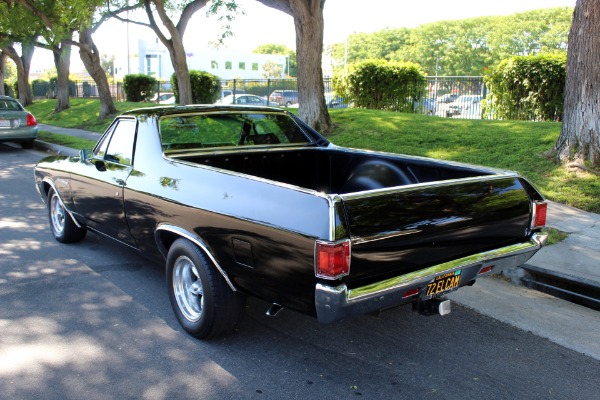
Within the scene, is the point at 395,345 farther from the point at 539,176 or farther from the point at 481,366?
the point at 539,176

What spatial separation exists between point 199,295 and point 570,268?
3.69 metres

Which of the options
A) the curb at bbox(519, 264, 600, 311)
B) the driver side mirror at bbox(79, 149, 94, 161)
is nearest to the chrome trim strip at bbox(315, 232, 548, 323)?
the curb at bbox(519, 264, 600, 311)

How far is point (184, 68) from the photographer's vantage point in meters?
18.4

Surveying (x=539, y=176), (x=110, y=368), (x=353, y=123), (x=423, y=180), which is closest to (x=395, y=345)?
(x=423, y=180)

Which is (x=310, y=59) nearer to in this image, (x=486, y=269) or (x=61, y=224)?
(x=61, y=224)

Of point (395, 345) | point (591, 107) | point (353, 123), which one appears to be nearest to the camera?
point (395, 345)

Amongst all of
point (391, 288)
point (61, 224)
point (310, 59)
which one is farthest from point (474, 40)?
Result: point (391, 288)

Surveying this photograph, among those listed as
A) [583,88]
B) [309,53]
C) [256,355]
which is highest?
[309,53]

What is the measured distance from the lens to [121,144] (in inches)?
203

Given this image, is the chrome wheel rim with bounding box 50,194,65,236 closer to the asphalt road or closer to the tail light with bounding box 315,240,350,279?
the asphalt road

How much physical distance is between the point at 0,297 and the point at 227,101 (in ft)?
72.7

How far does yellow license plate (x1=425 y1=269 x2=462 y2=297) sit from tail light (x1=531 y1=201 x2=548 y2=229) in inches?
36.5

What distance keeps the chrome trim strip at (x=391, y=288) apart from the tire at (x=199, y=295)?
2.93 ft

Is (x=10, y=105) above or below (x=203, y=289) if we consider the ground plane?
above
